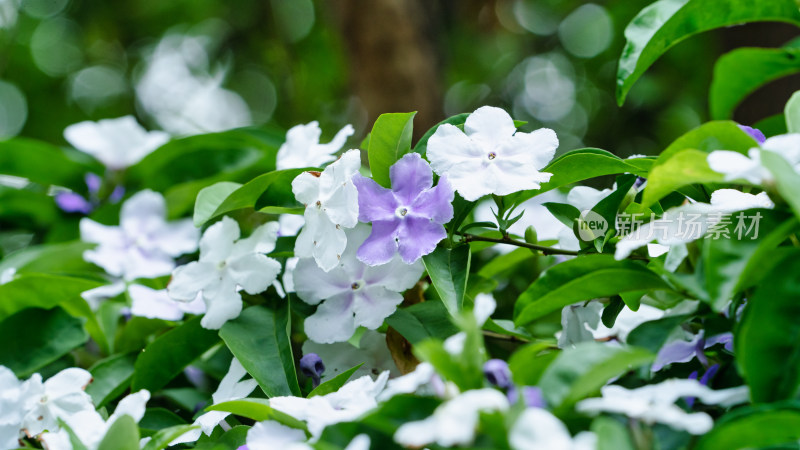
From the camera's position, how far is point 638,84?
3.81 m

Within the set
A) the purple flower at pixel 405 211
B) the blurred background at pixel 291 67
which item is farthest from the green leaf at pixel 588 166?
the blurred background at pixel 291 67

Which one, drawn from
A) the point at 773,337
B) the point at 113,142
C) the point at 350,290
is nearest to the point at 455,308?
the point at 350,290

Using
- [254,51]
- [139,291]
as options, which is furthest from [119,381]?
[254,51]

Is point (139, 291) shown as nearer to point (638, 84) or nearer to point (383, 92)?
point (383, 92)

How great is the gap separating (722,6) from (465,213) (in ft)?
1.73

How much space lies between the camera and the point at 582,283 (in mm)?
649

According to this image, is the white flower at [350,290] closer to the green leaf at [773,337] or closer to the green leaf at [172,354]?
the green leaf at [172,354]

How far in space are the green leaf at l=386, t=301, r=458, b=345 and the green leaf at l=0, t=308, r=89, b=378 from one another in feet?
1.62

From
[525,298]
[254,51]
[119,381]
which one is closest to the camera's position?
[525,298]

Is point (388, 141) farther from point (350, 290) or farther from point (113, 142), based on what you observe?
point (113, 142)

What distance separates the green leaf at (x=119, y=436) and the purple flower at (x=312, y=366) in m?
0.24

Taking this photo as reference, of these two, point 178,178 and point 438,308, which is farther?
point 178,178

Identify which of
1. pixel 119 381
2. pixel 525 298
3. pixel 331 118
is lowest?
pixel 331 118

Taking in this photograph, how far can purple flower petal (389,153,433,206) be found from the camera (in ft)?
2.48
